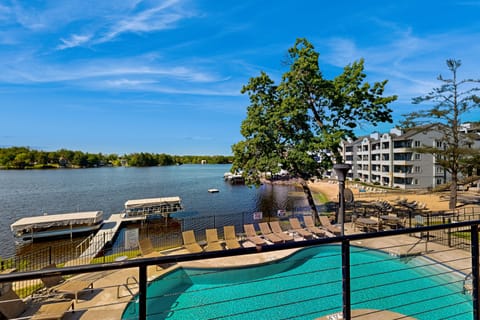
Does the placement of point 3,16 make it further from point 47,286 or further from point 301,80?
point 301,80

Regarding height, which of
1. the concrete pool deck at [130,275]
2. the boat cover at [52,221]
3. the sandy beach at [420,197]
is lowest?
the boat cover at [52,221]

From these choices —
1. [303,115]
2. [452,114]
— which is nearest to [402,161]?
[452,114]

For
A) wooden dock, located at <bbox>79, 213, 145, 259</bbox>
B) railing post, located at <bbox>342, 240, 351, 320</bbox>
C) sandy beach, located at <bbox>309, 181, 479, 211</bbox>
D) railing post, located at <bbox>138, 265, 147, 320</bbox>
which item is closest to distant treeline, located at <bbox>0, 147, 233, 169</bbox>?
wooden dock, located at <bbox>79, 213, 145, 259</bbox>

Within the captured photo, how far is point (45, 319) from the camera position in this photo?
4.89 meters

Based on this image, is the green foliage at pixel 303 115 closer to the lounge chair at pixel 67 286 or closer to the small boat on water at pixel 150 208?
the lounge chair at pixel 67 286

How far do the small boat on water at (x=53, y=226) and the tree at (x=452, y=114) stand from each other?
85.0 ft

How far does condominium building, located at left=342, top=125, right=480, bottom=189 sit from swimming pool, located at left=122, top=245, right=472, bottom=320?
28.7 meters

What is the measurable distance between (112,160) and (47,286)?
137102 mm

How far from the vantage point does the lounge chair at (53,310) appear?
16.3 feet

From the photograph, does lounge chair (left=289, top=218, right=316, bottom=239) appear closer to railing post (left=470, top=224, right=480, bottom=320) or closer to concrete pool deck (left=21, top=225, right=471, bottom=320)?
concrete pool deck (left=21, top=225, right=471, bottom=320)

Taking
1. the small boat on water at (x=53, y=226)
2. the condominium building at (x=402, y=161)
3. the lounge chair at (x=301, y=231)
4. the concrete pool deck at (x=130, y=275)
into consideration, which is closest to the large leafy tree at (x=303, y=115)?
the lounge chair at (x=301, y=231)

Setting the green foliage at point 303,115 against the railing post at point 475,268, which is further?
the green foliage at point 303,115

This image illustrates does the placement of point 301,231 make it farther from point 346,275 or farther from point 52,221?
point 52,221

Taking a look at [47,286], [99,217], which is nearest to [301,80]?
[47,286]
